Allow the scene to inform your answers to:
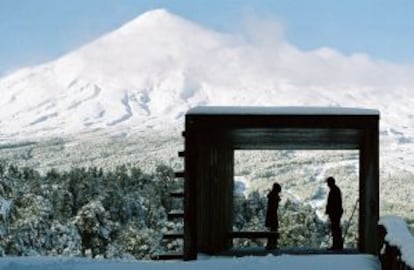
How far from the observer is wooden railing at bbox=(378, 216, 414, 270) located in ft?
19.4

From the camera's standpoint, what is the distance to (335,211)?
14.2 m

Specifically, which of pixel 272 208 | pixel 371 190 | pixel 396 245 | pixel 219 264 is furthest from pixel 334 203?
pixel 396 245

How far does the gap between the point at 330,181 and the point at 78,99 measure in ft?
610

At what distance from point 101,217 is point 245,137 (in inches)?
1219

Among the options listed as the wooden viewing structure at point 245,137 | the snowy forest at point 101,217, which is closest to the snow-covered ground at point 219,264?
the wooden viewing structure at point 245,137

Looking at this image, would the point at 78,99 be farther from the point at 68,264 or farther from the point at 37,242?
the point at 68,264

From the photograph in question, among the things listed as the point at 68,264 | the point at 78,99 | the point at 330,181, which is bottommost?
the point at 68,264

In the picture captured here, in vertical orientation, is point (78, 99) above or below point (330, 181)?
above

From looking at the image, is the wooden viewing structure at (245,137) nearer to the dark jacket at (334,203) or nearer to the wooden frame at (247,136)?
the wooden frame at (247,136)

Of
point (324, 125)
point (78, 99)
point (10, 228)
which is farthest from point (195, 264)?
point (78, 99)

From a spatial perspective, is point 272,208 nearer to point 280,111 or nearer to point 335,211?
point 335,211

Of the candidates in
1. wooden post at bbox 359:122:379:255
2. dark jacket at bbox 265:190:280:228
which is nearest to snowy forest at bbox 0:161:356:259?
dark jacket at bbox 265:190:280:228

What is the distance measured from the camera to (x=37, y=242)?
133ft

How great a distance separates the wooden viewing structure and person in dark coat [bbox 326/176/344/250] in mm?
690
